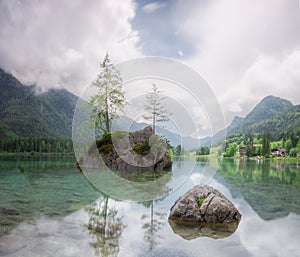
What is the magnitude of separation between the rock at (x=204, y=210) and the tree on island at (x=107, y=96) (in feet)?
73.5

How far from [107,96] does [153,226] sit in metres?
24.2

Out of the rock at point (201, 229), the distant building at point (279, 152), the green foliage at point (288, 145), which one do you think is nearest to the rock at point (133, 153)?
the rock at point (201, 229)

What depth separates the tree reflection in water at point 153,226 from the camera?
7.59 meters

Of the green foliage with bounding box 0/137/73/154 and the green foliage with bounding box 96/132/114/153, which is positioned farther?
the green foliage with bounding box 0/137/73/154

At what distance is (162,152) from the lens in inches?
1152

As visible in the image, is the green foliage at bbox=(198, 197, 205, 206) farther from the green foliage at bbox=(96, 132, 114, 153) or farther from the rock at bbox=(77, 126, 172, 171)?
the green foliage at bbox=(96, 132, 114, 153)

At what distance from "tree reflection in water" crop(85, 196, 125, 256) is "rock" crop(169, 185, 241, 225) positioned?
2.09m

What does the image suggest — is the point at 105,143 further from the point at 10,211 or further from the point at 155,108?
the point at 10,211

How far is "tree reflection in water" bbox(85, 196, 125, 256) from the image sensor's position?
22.3 ft

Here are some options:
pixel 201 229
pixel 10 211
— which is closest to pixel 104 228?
pixel 201 229

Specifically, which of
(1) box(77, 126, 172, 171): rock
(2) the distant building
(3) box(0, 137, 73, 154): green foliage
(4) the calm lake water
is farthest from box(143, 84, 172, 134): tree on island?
(2) the distant building

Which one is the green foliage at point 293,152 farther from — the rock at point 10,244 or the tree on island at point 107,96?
the rock at point 10,244

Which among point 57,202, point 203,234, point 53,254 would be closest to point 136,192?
point 57,202

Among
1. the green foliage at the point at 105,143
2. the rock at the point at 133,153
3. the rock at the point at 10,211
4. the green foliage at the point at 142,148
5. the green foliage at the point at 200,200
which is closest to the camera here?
the rock at the point at 10,211
